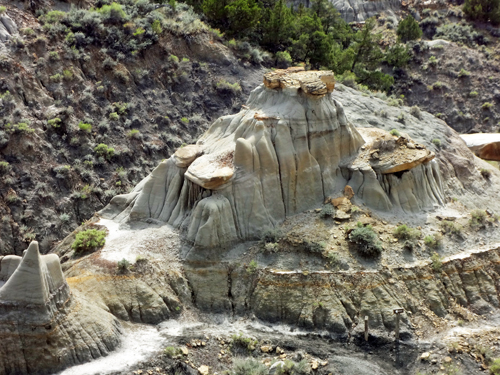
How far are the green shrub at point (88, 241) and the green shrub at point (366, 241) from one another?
11804mm

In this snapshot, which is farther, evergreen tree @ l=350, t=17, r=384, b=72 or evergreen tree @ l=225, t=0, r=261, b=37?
evergreen tree @ l=350, t=17, r=384, b=72

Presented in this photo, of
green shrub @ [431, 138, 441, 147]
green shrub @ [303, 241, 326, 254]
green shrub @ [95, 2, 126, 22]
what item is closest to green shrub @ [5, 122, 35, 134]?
green shrub @ [95, 2, 126, 22]

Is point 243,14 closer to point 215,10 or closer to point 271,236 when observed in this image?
point 215,10

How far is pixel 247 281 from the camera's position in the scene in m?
23.4

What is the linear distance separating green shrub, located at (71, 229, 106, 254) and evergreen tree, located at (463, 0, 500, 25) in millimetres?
68316

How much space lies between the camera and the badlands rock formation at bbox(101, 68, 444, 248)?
2431 cm

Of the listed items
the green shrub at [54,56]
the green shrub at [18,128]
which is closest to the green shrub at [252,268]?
the green shrub at [18,128]

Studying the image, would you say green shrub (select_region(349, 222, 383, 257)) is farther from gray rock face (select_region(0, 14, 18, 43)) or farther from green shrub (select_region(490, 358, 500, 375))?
gray rock face (select_region(0, 14, 18, 43))

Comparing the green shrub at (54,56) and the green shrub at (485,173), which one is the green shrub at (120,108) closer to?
the green shrub at (54,56)

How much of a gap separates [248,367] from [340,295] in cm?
547

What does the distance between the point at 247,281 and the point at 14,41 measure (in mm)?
29112

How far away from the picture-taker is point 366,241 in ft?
77.6

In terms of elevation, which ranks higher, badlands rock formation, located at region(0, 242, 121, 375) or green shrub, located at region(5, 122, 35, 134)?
green shrub, located at region(5, 122, 35, 134)

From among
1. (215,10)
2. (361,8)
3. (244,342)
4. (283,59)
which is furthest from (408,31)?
(244,342)
